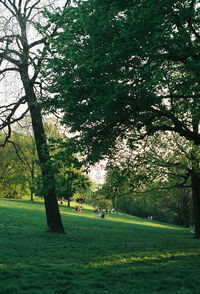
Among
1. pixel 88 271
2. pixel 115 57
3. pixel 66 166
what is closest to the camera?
pixel 88 271

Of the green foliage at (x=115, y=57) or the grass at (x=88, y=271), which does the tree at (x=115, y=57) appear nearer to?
the green foliage at (x=115, y=57)

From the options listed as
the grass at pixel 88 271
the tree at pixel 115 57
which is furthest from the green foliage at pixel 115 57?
the grass at pixel 88 271

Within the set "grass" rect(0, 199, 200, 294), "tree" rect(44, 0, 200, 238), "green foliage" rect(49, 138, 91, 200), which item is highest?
"tree" rect(44, 0, 200, 238)

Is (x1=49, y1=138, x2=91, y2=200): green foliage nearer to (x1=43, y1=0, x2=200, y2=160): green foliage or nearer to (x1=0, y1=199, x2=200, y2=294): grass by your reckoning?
(x1=43, y1=0, x2=200, y2=160): green foliage

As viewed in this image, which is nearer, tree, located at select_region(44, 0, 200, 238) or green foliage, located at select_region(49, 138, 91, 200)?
tree, located at select_region(44, 0, 200, 238)

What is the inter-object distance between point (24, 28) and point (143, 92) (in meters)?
9.56

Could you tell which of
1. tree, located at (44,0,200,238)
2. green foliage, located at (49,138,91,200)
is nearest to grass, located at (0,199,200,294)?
green foliage, located at (49,138,91,200)

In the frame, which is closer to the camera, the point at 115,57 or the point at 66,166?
the point at 115,57

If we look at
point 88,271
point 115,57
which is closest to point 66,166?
point 88,271

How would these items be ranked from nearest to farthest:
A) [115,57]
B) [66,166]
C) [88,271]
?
[88,271], [115,57], [66,166]

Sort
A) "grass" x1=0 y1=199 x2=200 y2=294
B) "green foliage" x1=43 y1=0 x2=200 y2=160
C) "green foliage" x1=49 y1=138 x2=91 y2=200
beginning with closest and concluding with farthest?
"grass" x1=0 y1=199 x2=200 y2=294 < "green foliage" x1=43 y1=0 x2=200 y2=160 < "green foliage" x1=49 y1=138 x2=91 y2=200

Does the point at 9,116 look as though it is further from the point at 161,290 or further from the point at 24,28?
the point at 161,290

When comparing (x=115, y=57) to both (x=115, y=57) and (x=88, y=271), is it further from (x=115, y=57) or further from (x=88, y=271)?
(x=88, y=271)

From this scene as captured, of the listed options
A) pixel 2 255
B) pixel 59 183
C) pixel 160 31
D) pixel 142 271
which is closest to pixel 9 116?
pixel 59 183
